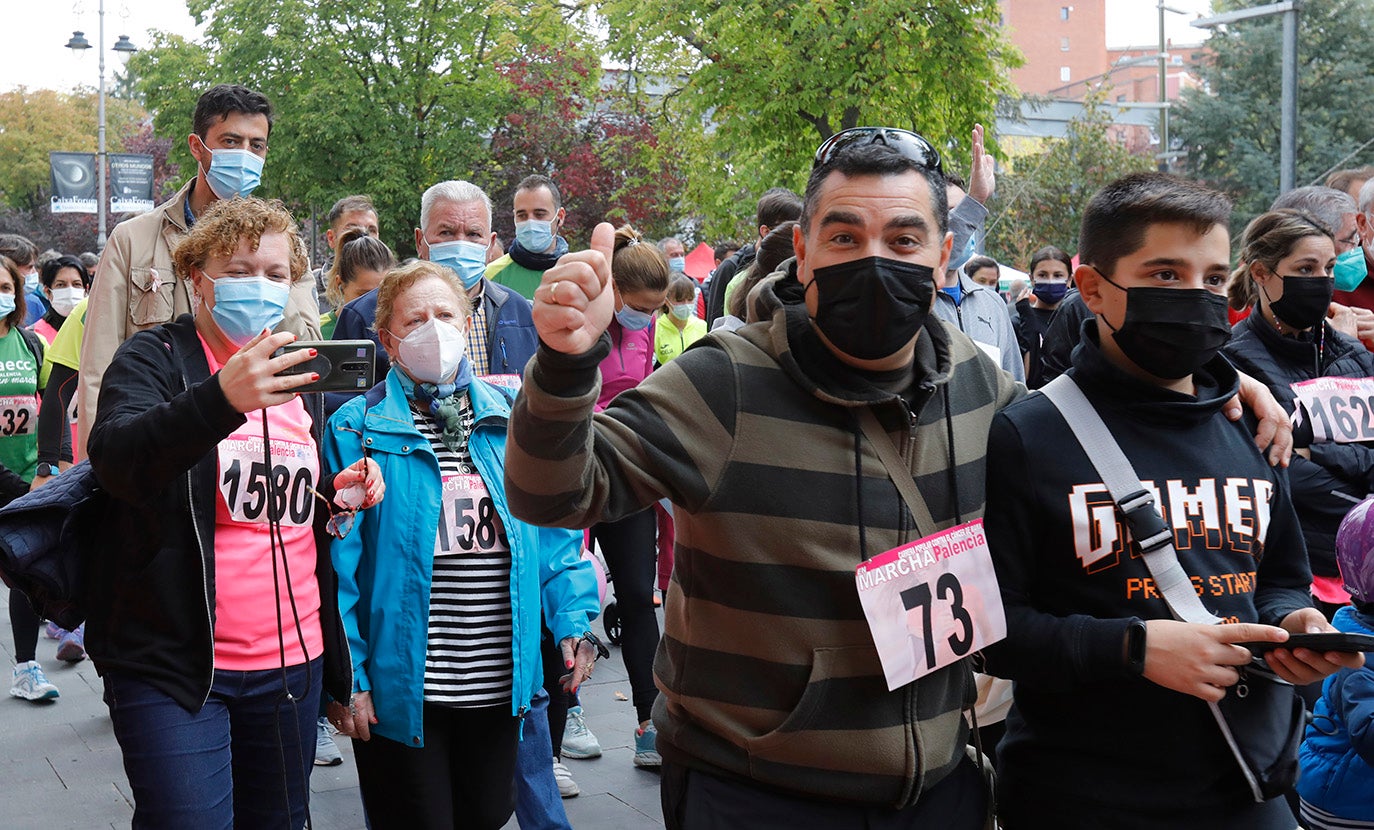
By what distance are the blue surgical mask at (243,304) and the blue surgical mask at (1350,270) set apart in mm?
4351

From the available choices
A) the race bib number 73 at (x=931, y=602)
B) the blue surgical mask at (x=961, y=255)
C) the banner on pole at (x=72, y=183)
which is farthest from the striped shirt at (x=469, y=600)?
the banner on pole at (x=72, y=183)

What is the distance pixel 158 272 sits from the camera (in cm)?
501

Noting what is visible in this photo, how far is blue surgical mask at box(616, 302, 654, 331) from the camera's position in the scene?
6914 mm

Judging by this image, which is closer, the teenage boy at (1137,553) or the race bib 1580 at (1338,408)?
the teenage boy at (1137,553)

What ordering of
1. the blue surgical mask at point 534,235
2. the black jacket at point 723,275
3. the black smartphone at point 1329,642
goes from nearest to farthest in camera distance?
1. the black smartphone at point 1329,642
2. the blue surgical mask at point 534,235
3. the black jacket at point 723,275

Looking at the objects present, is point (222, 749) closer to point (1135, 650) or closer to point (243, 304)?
point (243, 304)

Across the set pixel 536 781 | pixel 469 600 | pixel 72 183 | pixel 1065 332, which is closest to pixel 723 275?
pixel 1065 332

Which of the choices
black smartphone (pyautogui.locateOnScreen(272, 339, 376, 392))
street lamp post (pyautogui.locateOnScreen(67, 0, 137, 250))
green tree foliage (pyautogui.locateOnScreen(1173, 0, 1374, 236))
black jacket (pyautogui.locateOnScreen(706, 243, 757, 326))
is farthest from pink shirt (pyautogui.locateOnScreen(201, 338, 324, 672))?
street lamp post (pyautogui.locateOnScreen(67, 0, 137, 250))

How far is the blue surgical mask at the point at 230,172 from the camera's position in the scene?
5.32 meters

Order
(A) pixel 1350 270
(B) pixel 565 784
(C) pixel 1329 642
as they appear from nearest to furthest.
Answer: (C) pixel 1329 642
(A) pixel 1350 270
(B) pixel 565 784

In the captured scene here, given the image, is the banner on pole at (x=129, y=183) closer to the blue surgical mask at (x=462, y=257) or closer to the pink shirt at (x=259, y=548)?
the blue surgical mask at (x=462, y=257)

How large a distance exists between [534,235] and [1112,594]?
4.90m

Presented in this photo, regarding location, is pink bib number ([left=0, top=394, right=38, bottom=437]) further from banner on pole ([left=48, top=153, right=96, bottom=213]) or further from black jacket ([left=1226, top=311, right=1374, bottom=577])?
banner on pole ([left=48, top=153, right=96, bottom=213])

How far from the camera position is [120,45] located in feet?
135
